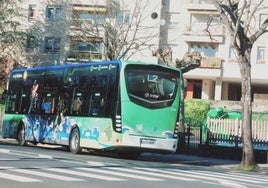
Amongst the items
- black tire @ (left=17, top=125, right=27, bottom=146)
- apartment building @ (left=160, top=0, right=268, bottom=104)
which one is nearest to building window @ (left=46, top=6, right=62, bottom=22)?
apartment building @ (left=160, top=0, right=268, bottom=104)

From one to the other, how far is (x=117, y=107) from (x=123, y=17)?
2386 cm

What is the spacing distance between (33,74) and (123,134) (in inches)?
298

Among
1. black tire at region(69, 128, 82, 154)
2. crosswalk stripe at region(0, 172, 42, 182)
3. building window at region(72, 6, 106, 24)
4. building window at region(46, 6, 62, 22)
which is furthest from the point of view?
building window at region(46, 6, 62, 22)

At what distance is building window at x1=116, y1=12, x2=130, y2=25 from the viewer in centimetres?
4278

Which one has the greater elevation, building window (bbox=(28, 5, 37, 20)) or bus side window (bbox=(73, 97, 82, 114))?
building window (bbox=(28, 5, 37, 20))

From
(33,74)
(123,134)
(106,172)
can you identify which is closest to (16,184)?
(106,172)

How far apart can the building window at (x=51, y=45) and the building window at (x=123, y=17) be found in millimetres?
11585

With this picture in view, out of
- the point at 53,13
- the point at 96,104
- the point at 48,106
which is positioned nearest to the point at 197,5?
the point at 53,13

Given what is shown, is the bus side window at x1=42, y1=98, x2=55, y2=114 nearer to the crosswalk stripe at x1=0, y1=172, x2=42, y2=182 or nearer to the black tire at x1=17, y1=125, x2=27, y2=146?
the black tire at x1=17, y1=125, x2=27, y2=146

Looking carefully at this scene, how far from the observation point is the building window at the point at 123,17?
42.8m

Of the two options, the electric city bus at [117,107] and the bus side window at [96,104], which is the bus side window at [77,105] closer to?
the electric city bus at [117,107]

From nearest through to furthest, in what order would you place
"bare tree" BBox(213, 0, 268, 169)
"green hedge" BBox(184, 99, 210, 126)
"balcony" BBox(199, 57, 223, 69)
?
1. "bare tree" BBox(213, 0, 268, 169)
2. "green hedge" BBox(184, 99, 210, 126)
3. "balcony" BBox(199, 57, 223, 69)

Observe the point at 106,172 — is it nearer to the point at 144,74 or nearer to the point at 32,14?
the point at 144,74

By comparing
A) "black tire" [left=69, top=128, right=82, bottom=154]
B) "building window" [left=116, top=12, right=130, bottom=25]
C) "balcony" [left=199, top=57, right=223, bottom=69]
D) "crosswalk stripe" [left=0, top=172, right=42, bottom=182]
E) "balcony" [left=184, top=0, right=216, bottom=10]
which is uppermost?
"balcony" [left=184, top=0, right=216, bottom=10]
